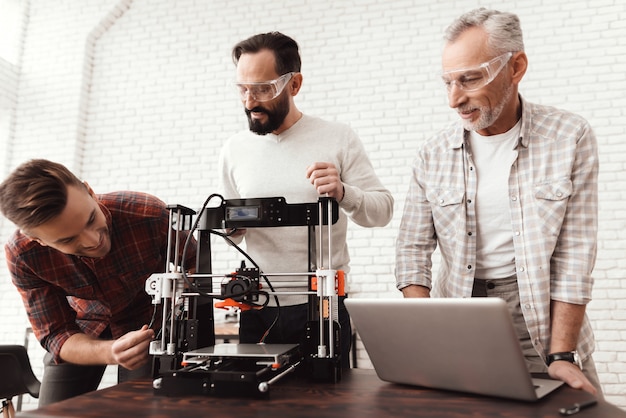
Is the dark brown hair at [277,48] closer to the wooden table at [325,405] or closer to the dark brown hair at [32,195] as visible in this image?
the dark brown hair at [32,195]

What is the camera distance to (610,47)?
3.77 metres

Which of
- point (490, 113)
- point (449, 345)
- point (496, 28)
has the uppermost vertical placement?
point (496, 28)

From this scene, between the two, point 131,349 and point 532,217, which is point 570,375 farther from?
point 131,349

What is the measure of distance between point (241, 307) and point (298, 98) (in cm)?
347

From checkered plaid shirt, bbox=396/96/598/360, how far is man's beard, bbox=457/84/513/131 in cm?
7

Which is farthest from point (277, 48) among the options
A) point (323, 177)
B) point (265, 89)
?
point (323, 177)

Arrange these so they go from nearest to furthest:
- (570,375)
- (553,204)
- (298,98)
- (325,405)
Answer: (325,405)
(570,375)
(553,204)
(298,98)

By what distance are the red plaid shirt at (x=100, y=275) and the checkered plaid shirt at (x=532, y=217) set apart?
729 millimetres

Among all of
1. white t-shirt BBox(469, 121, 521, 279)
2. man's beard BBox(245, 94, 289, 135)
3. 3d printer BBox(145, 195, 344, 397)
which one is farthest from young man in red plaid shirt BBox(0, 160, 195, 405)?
white t-shirt BBox(469, 121, 521, 279)

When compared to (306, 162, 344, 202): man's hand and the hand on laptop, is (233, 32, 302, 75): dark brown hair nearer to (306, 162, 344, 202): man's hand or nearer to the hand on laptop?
(306, 162, 344, 202): man's hand

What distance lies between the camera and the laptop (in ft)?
2.76

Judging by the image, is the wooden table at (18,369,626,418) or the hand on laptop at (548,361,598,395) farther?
the hand on laptop at (548,361,598,395)

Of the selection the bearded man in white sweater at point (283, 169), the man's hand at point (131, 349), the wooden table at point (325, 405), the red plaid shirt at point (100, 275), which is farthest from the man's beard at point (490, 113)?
the man's hand at point (131, 349)

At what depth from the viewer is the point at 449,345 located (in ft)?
2.98
